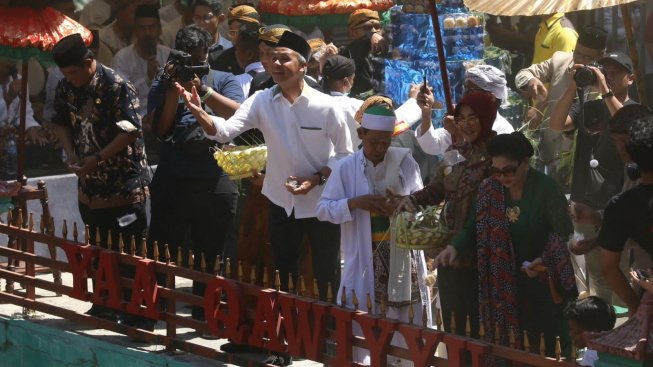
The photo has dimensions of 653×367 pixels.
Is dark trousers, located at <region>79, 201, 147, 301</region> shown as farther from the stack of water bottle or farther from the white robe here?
the stack of water bottle

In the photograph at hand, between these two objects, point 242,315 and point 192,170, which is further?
point 192,170

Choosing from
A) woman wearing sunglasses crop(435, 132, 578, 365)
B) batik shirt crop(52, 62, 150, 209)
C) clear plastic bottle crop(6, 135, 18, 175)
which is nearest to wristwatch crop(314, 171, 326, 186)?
woman wearing sunglasses crop(435, 132, 578, 365)

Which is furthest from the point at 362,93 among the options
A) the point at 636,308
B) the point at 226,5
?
the point at 636,308

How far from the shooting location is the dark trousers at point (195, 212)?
23.8 feet

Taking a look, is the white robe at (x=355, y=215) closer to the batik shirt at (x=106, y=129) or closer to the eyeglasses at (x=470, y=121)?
the eyeglasses at (x=470, y=121)

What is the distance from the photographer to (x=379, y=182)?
619 centimetres

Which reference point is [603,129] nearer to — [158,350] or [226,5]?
[158,350]

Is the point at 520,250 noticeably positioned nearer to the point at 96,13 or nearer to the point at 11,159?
the point at 11,159

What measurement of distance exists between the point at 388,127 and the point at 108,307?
7.55 feet

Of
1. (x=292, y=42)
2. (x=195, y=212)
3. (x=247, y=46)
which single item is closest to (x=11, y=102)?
(x=247, y=46)

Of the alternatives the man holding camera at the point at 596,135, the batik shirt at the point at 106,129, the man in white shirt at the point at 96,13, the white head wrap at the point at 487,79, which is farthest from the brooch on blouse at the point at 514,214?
the man in white shirt at the point at 96,13

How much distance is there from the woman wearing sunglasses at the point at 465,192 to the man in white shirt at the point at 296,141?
0.81m

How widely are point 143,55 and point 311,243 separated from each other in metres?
4.66

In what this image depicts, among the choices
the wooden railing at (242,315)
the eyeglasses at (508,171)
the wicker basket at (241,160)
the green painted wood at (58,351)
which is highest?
the eyeglasses at (508,171)
